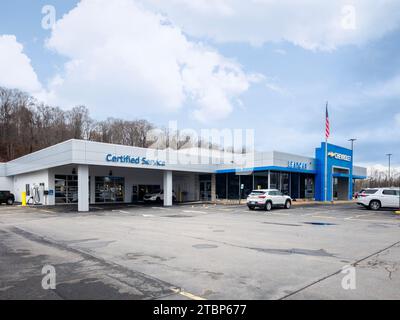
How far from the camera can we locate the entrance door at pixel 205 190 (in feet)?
128

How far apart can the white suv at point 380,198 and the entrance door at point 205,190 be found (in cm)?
1739

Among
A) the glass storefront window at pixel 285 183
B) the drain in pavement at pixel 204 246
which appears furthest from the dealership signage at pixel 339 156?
the drain in pavement at pixel 204 246

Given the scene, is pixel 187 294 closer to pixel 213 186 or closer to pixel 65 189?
pixel 65 189

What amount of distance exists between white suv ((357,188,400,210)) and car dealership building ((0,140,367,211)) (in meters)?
8.54

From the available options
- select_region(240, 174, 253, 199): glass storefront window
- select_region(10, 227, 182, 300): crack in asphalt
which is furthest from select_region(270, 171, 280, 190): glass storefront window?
select_region(10, 227, 182, 300): crack in asphalt

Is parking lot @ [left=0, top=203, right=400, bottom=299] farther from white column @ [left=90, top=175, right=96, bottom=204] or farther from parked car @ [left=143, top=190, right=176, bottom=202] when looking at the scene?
parked car @ [left=143, top=190, right=176, bottom=202]

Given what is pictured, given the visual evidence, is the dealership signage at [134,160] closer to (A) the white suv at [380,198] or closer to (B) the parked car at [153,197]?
(B) the parked car at [153,197]

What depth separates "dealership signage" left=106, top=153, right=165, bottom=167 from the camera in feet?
85.8

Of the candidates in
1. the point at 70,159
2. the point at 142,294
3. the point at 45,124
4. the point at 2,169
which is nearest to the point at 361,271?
the point at 142,294

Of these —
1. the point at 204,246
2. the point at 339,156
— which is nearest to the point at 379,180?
the point at 339,156

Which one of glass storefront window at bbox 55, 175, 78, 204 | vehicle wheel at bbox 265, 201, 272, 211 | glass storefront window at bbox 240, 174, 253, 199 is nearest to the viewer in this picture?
vehicle wheel at bbox 265, 201, 272, 211

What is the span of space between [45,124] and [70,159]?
163 ft

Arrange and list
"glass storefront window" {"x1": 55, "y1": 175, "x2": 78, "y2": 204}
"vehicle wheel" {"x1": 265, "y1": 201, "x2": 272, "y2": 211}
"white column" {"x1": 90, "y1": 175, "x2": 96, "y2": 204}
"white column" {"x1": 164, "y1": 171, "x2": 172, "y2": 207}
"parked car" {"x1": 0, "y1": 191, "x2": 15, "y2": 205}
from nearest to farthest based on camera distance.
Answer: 1. "vehicle wheel" {"x1": 265, "y1": 201, "x2": 272, "y2": 211}
2. "white column" {"x1": 164, "y1": 171, "x2": 172, "y2": 207}
3. "glass storefront window" {"x1": 55, "y1": 175, "x2": 78, "y2": 204}
4. "white column" {"x1": 90, "y1": 175, "x2": 96, "y2": 204}
5. "parked car" {"x1": 0, "y1": 191, "x2": 15, "y2": 205}
